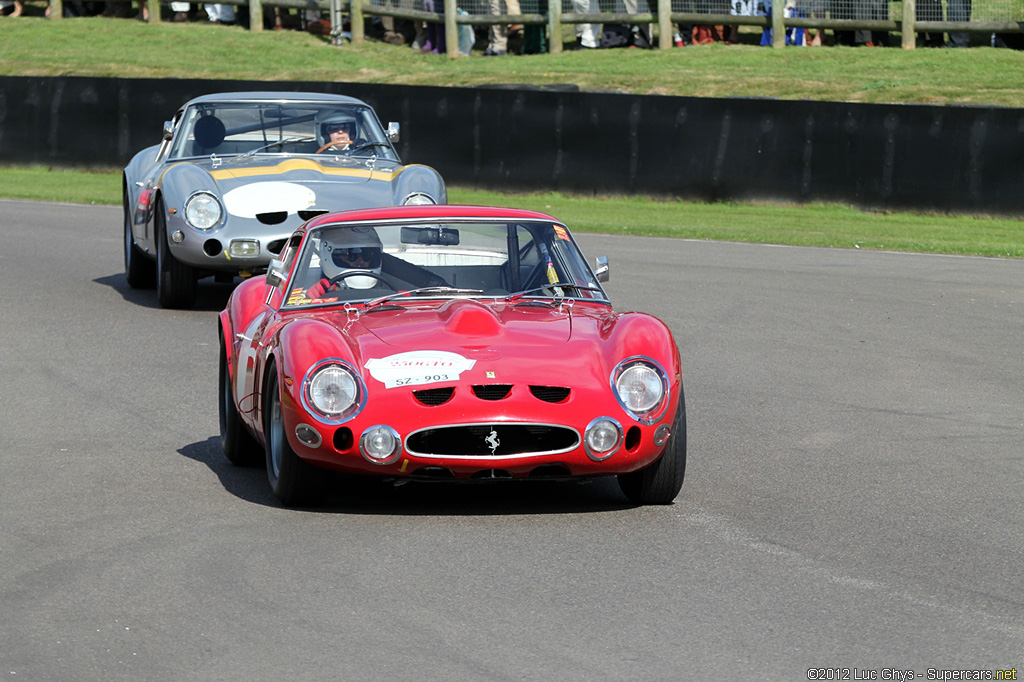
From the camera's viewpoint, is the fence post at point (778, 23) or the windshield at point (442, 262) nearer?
the windshield at point (442, 262)

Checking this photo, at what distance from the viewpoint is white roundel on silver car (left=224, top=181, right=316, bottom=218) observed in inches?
452

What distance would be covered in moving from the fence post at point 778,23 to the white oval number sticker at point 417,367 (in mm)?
22818

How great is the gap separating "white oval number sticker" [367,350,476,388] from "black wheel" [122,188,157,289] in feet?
24.3

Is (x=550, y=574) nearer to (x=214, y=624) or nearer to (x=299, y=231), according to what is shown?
(x=214, y=624)

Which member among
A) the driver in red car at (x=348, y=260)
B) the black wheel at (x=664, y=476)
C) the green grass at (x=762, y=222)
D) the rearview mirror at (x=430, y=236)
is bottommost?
the green grass at (x=762, y=222)

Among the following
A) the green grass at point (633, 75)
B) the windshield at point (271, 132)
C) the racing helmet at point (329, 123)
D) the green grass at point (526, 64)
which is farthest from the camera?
the green grass at point (526, 64)

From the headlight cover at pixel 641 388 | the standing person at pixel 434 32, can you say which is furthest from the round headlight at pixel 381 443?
the standing person at pixel 434 32

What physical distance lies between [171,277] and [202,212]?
0.61 metres

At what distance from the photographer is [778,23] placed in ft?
90.7

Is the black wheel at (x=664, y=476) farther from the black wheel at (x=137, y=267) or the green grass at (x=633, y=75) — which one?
the green grass at (x=633, y=75)

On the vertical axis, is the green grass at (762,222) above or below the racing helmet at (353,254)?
below

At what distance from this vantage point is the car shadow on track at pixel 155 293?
40.2ft

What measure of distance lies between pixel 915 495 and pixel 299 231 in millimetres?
2972

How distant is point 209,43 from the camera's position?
107 feet
